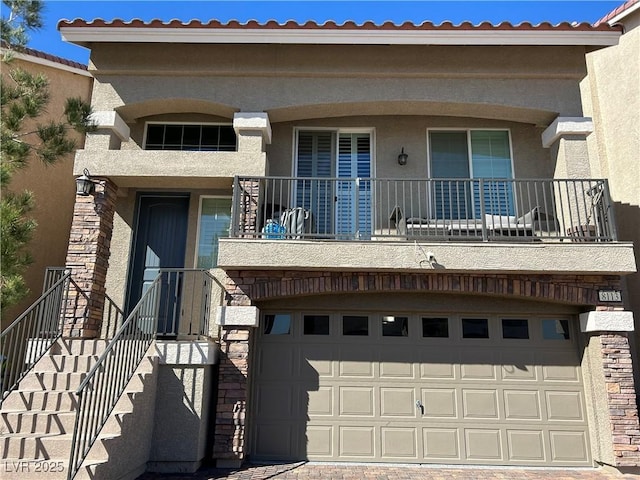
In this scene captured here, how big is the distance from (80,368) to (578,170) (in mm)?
7886

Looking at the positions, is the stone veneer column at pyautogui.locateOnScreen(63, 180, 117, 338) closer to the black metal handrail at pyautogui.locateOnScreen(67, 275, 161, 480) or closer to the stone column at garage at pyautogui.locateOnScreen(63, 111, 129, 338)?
the stone column at garage at pyautogui.locateOnScreen(63, 111, 129, 338)

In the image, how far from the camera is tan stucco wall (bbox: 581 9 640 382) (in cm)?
843

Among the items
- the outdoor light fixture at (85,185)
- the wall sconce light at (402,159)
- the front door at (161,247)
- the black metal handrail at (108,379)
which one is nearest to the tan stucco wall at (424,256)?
the black metal handrail at (108,379)

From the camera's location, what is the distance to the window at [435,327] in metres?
7.10

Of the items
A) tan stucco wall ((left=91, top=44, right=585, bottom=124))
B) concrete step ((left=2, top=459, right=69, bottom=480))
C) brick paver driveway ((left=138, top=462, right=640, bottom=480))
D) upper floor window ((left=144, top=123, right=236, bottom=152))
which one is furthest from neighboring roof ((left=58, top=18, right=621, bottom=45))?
brick paver driveway ((left=138, top=462, right=640, bottom=480))

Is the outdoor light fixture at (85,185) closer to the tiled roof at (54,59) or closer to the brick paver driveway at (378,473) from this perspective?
the tiled roof at (54,59)

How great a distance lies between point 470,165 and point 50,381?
729 centimetres

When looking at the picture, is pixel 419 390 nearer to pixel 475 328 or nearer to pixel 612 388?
pixel 475 328

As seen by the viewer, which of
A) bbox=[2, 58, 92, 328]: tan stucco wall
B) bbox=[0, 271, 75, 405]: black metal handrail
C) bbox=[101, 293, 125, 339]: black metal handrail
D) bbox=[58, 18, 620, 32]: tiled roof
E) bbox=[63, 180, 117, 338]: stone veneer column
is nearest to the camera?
bbox=[0, 271, 75, 405]: black metal handrail

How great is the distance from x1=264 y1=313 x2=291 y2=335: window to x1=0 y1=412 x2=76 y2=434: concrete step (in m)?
2.92

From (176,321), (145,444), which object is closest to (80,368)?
(145,444)

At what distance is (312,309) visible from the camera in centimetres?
719

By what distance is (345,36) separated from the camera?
740 cm

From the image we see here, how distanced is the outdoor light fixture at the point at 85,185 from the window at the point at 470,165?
18.7 ft
